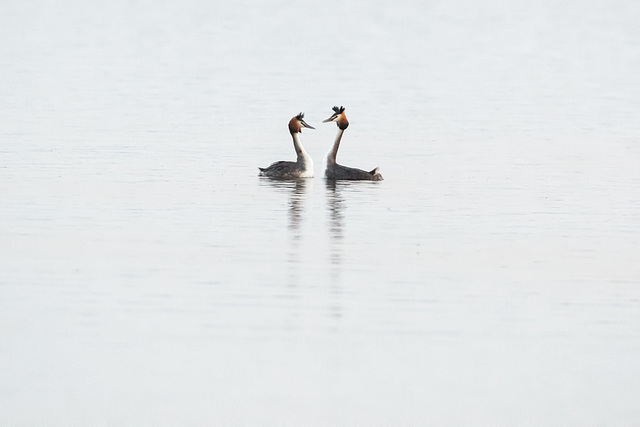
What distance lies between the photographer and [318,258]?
1590 centimetres

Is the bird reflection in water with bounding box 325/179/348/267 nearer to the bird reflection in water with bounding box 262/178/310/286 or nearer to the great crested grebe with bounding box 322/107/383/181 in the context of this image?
the great crested grebe with bounding box 322/107/383/181

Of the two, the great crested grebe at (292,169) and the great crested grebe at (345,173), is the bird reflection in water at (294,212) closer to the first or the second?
the great crested grebe at (292,169)

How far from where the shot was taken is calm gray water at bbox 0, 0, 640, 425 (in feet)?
35.9

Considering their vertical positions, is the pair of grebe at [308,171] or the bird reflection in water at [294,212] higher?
the pair of grebe at [308,171]

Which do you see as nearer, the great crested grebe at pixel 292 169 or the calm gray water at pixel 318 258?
the calm gray water at pixel 318 258

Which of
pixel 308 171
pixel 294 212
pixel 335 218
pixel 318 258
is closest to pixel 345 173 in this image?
pixel 308 171

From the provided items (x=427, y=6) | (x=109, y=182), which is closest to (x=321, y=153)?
(x=109, y=182)

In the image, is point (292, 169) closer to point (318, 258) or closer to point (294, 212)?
point (294, 212)

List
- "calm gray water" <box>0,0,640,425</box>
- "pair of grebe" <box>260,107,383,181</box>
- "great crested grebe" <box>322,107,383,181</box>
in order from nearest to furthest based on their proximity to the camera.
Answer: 1. "calm gray water" <box>0,0,640,425</box>
2. "great crested grebe" <box>322,107,383,181</box>
3. "pair of grebe" <box>260,107,383,181</box>

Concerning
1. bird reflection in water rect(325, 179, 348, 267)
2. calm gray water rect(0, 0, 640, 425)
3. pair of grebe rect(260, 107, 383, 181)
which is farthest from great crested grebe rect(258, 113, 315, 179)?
bird reflection in water rect(325, 179, 348, 267)

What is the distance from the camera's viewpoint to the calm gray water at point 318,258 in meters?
10.9

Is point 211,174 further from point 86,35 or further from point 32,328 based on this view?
point 86,35

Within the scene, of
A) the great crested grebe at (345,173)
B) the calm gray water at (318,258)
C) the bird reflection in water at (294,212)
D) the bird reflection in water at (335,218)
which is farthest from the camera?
the great crested grebe at (345,173)

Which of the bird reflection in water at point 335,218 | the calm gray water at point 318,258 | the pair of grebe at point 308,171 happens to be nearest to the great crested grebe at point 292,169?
the pair of grebe at point 308,171
